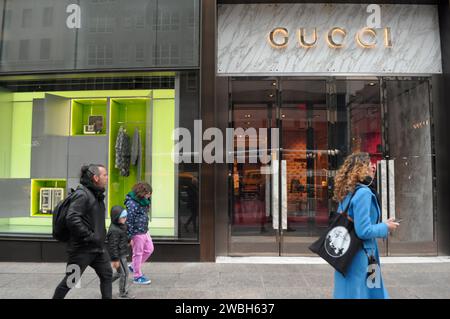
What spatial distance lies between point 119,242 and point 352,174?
3359mm

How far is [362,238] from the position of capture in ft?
11.6

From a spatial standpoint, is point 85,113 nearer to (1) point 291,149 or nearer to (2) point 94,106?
(2) point 94,106

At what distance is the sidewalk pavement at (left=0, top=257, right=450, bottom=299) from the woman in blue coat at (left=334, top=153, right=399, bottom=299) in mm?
2224

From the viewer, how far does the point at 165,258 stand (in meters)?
7.87

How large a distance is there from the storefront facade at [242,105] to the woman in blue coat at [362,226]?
4539 millimetres

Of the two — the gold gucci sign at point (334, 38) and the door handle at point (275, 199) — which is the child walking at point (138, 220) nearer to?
the door handle at point (275, 199)

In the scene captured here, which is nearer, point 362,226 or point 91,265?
point 362,226

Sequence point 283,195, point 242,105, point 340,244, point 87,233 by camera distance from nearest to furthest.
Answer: point 340,244 → point 87,233 → point 283,195 → point 242,105

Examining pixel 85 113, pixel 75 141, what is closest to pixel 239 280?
pixel 75 141

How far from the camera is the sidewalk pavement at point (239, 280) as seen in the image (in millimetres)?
5871

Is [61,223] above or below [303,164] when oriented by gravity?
below

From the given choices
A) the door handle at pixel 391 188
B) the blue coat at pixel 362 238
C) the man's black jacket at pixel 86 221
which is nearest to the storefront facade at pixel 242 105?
the door handle at pixel 391 188

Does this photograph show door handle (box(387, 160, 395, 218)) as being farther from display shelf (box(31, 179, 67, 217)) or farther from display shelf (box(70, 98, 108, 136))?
display shelf (box(31, 179, 67, 217))
